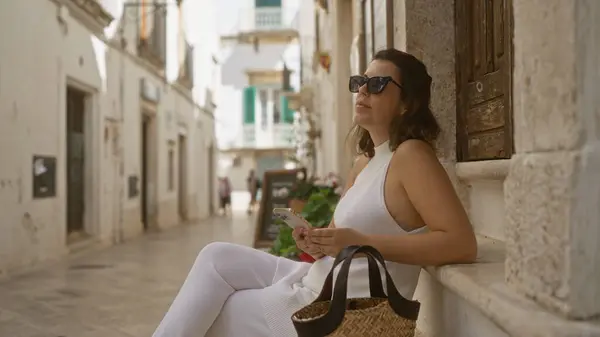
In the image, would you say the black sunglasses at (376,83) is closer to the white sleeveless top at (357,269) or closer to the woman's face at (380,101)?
the woman's face at (380,101)

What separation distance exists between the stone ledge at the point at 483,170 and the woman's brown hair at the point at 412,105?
0.30 meters

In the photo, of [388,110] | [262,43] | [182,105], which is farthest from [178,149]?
[388,110]

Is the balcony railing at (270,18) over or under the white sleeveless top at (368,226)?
over

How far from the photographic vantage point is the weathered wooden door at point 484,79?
8.28ft

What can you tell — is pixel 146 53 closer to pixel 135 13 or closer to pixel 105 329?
pixel 135 13

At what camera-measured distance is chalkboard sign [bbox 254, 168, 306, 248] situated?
764 centimetres

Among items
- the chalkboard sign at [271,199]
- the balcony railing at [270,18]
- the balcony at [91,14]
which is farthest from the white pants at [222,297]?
the balcony railing at [270,18]

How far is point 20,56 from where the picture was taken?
7344 mm

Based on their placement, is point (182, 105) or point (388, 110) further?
point (182, 105)

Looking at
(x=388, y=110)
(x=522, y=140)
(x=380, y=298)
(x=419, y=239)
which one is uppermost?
(x=388, y=110)

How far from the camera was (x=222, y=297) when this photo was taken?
7.62 ft

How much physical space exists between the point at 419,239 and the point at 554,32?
798 mm

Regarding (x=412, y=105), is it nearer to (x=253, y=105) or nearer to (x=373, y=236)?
(x=373, y=236)

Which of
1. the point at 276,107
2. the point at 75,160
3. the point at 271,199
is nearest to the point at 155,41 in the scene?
the point at 75,160
